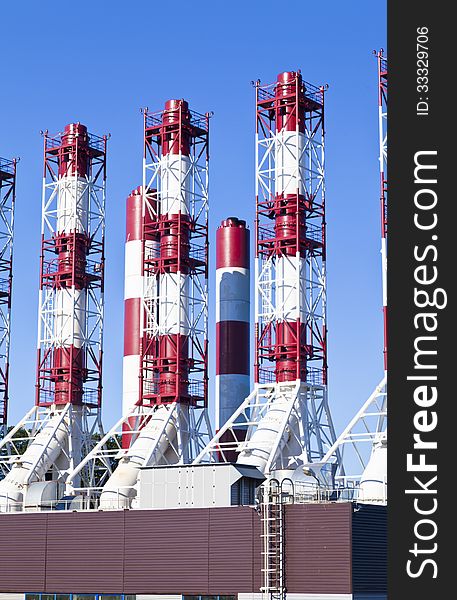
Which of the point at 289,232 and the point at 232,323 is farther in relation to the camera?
the point at 232,323

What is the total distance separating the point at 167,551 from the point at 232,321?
32.3 m

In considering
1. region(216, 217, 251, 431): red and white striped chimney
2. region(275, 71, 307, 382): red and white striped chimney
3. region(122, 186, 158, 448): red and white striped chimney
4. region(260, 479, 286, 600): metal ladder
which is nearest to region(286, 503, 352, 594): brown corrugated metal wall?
region(260, 479, 286, 600): metal ladder

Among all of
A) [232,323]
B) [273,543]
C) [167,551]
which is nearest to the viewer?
[273,543]

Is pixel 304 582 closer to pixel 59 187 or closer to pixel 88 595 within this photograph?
pixel 88 595

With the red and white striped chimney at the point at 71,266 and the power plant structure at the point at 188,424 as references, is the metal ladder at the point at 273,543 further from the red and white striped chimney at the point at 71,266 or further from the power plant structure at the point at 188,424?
the red and white striped chimney at the point at 71,266

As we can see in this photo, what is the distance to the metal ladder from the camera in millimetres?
52906

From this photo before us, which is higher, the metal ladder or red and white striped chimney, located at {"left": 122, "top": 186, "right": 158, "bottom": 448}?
red and white striped chimney, located at {"left": 122, "top": 186, "right": 158, "bottom": 448}

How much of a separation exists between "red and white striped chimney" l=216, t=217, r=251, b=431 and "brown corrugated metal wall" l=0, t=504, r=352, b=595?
84.5 feet

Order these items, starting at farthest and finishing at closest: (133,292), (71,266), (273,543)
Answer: (133,292) < (71,266) < (273,543)

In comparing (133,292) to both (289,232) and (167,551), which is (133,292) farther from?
(167,551)

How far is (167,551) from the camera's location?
5716cm

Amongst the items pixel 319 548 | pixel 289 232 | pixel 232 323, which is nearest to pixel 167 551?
pixel 319 548

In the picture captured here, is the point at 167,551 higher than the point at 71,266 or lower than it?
lower

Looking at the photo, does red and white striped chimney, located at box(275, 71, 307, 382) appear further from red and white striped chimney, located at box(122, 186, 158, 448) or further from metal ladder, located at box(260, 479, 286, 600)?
metal ladder, located at box(260, 479, 286, 600)
